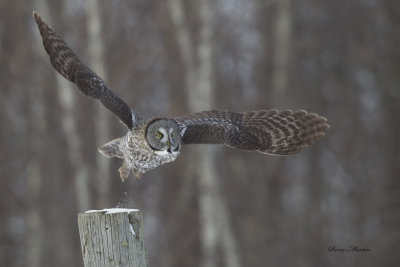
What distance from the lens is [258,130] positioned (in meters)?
6.69

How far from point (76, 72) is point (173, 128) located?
0.92 metres

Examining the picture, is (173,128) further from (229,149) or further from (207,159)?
(229,149)

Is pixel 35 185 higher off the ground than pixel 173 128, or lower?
lower

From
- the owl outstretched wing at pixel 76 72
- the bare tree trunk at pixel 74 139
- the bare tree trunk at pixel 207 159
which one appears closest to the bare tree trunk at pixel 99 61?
the bare tree trunk at pixel 74 139

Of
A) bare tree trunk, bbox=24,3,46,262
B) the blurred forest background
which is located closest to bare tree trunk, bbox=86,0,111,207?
the blurred forest background

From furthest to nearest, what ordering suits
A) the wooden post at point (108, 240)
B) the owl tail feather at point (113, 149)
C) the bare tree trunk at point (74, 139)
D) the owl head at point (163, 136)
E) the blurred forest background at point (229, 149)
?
the blurred forest background at point (229, 149) → the bare tree trunk at point (74, 139) → the owl tail feather at point (113, 149) → the owl head at point (163, 136) → the wooden post at point (108, 240)

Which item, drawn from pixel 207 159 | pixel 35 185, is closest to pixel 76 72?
pixel 207 159

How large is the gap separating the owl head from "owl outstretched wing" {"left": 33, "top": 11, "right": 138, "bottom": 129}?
33 centimetres

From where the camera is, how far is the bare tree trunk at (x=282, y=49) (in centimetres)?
1391

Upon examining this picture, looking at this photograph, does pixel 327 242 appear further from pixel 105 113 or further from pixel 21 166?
pixel 21 166

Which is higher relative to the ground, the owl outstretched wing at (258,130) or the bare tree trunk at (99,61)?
the bare tree trunk at (99,61)

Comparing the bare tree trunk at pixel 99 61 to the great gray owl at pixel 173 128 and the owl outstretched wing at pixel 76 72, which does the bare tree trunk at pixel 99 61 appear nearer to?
the great gray owl at pixel 173 128

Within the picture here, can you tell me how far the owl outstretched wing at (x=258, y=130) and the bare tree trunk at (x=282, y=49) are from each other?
6.83 meters

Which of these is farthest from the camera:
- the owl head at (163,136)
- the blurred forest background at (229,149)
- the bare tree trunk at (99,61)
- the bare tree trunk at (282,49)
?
the bare tree trunk at (282,49)
